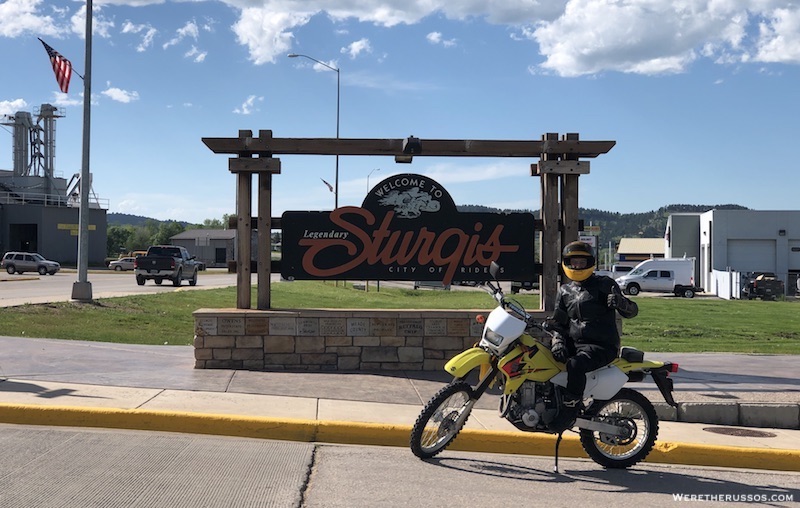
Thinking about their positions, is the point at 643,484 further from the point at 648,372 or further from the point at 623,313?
the point at 623,313

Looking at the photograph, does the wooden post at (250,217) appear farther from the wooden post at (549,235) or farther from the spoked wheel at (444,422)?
the spoked wheel at (444,422)

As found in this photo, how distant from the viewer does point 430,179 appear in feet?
35.0

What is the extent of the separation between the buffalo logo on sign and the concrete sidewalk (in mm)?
1482

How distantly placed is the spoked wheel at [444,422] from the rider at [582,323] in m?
0.75

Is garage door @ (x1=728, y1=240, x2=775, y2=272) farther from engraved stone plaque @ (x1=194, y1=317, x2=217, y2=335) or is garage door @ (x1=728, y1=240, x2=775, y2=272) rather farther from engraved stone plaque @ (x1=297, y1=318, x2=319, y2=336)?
engraved stone plaque @ (x1=194, y1=317, x2=217, y2=335)

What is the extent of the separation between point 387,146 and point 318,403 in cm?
408

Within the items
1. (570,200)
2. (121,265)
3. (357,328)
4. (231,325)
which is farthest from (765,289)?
(121,265)

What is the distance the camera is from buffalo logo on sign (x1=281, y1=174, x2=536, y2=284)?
10.6 meters

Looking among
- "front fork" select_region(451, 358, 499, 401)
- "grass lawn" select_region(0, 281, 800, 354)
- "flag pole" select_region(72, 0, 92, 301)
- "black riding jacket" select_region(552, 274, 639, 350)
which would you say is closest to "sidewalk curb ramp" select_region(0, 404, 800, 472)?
"front fork" select_region(451, 358, 499, 401)

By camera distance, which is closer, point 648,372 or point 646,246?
point 648,372

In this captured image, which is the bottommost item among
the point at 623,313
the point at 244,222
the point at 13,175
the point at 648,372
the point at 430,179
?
the point at 648,372

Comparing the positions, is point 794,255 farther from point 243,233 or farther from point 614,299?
point 614,299

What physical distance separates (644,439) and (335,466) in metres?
2.62

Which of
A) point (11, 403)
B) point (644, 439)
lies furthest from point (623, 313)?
point (11, 403)
